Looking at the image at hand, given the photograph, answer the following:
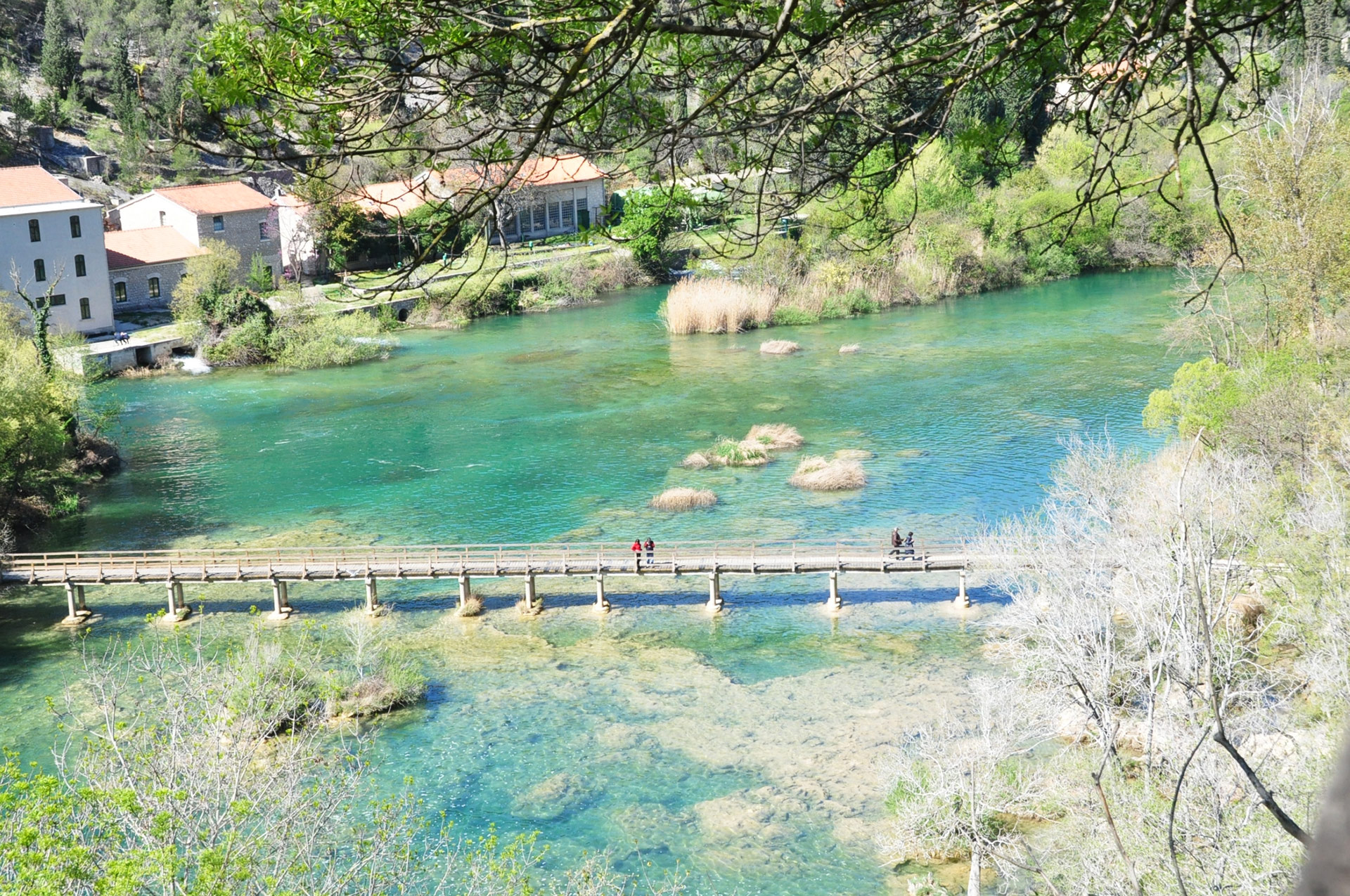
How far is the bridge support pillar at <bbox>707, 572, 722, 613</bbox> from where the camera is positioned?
2505 cm

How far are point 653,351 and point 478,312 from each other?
10607mm

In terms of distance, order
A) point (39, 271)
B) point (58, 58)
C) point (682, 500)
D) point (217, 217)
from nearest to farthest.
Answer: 1. point (682, 500)
2. point (39, 271)
3. point (217, 217)
4. point (58, 58)

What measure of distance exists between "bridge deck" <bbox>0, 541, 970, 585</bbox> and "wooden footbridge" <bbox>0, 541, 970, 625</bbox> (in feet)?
0.07

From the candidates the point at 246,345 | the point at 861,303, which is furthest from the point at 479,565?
the point at 861,303

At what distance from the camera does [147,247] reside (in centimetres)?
5044

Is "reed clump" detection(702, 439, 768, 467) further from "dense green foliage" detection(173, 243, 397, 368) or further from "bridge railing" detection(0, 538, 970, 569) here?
"dense green foliage" detection(173, 243, 397, 368)

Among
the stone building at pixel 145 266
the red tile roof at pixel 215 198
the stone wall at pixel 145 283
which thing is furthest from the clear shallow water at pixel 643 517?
the red tile roof at pixel 215 198

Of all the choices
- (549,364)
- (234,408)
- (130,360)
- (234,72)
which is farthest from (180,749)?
(130,360)

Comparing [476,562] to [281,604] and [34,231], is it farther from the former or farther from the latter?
[34,231]

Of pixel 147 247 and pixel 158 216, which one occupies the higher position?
pixel 158 216

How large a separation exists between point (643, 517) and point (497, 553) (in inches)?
163

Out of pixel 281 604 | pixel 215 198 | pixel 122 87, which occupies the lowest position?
pixel 281 604

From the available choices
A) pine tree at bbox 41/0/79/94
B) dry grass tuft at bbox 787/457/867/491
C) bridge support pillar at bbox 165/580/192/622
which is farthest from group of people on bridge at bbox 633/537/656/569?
pine tree at bbox 41/0/79/94

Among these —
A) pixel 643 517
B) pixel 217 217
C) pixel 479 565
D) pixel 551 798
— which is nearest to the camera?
pixel 551 798
